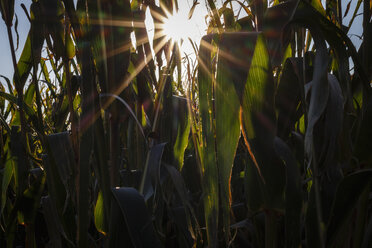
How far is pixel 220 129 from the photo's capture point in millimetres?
443

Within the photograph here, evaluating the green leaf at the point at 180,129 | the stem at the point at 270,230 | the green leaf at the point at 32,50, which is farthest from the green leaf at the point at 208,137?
the green leaf at the point at 32,50

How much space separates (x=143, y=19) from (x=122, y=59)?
0.71 ft

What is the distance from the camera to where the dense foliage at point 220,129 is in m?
0.44

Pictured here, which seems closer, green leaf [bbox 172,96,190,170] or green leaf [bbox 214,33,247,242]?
green leaf [bbox 214,33,247,242]

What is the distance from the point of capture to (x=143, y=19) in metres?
0.75

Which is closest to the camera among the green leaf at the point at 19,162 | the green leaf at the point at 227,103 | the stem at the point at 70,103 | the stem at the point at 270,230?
the green leaf at the point at 227,103

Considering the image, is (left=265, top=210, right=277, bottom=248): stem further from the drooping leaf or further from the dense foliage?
the drooping leaf

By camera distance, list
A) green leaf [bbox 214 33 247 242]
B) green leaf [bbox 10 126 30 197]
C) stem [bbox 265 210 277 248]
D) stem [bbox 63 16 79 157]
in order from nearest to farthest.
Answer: green leaf [bbox 214 33 247 242] < stem [bbox 265 210 277 248] < stem [bbox 63 16 79 157] < green leaf [bbox 10 126 30 197]

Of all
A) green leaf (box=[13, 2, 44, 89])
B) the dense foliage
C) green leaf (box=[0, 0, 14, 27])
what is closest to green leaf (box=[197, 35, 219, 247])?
the dense foliage

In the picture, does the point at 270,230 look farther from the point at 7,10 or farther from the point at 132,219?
the point at 7,10

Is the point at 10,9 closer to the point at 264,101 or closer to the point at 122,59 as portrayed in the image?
the point at 122,59

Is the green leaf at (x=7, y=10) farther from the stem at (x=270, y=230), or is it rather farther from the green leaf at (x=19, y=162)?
the stem at (x=270, y=230)

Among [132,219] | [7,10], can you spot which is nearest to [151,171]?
[132,219]

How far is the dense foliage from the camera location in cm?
44
